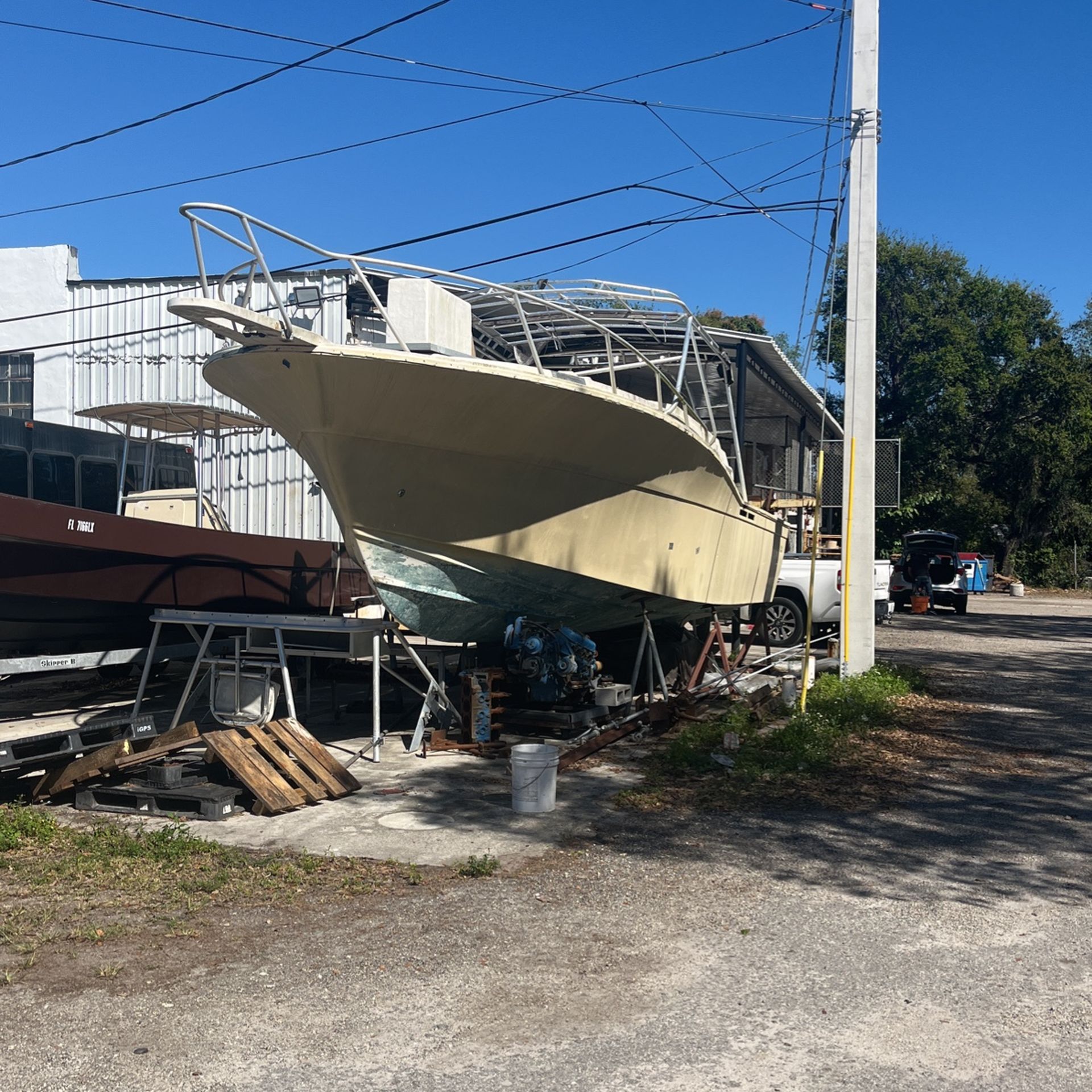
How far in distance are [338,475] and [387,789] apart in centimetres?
235

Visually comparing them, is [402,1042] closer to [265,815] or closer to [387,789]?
[265,815]

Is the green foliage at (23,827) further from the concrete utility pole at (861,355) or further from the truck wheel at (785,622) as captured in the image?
the truck wheel at (785,622)

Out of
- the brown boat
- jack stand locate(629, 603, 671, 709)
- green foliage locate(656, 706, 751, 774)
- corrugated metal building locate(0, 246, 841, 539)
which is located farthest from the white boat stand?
corrugated metal building locate(0, 246, 841, 539)

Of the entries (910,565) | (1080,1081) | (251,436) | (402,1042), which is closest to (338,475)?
(402,1042)

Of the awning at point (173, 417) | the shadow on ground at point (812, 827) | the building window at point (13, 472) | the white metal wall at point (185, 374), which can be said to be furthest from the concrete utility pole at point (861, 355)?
the building window at point (13, 472)

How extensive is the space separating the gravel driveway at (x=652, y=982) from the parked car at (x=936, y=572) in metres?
21.5

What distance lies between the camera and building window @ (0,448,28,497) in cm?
983

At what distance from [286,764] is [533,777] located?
1705mm

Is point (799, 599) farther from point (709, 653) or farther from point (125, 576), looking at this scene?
point (125, 576)

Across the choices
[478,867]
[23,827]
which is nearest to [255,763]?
[23,827]

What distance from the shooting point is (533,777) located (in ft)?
22.1

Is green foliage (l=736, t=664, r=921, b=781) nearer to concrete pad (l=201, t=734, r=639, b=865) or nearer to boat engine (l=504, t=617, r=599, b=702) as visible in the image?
concrete pad (l=201, t=734, r=639, b=865)

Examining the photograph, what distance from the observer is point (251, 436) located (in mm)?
15523

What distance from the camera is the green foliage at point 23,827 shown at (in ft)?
19.3
